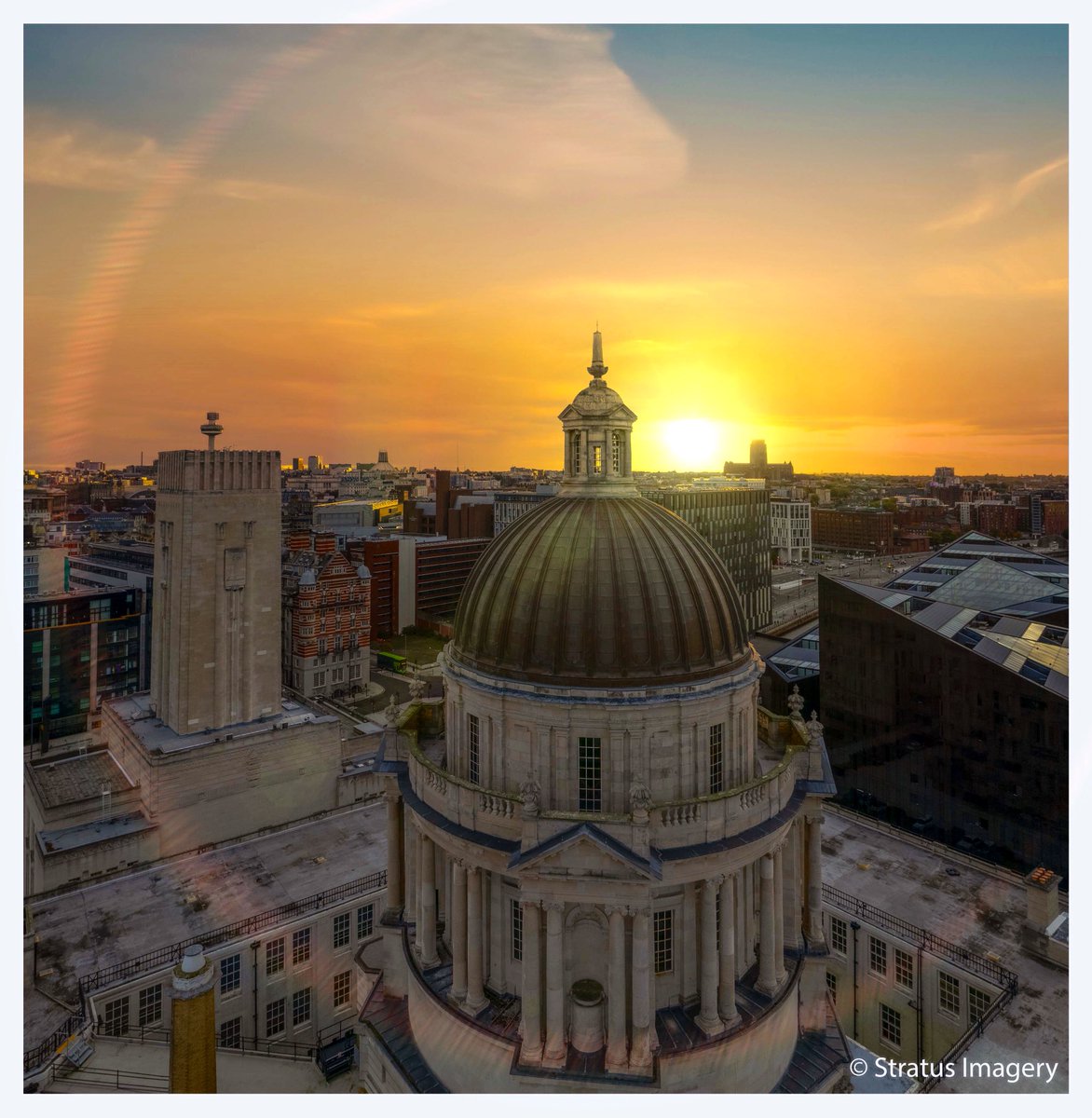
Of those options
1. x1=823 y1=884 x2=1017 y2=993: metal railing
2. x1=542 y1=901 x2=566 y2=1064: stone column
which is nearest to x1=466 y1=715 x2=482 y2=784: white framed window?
x1=542 y1=901 x2=566 y2=1064: stone column

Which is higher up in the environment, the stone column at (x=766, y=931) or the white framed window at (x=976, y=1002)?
the stone column at (x=766, y=931)

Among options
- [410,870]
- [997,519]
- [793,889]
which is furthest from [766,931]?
[997,519]

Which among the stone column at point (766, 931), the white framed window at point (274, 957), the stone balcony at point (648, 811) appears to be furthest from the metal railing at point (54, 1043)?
the stone column at point (766, 931)

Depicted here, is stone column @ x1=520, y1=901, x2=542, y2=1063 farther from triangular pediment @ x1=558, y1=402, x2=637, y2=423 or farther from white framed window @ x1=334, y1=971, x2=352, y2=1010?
white framed window @ x1=334, y1=971, x2=352, y2=1010

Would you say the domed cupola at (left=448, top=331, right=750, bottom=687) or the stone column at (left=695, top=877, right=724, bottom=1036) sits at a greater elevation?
the domed cupola at (left=448, top=331, right=750, bottom=687)

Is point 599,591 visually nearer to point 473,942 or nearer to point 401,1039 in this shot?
point 473,942

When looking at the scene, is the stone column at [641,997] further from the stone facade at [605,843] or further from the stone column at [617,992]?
the stone column at [617,992]
